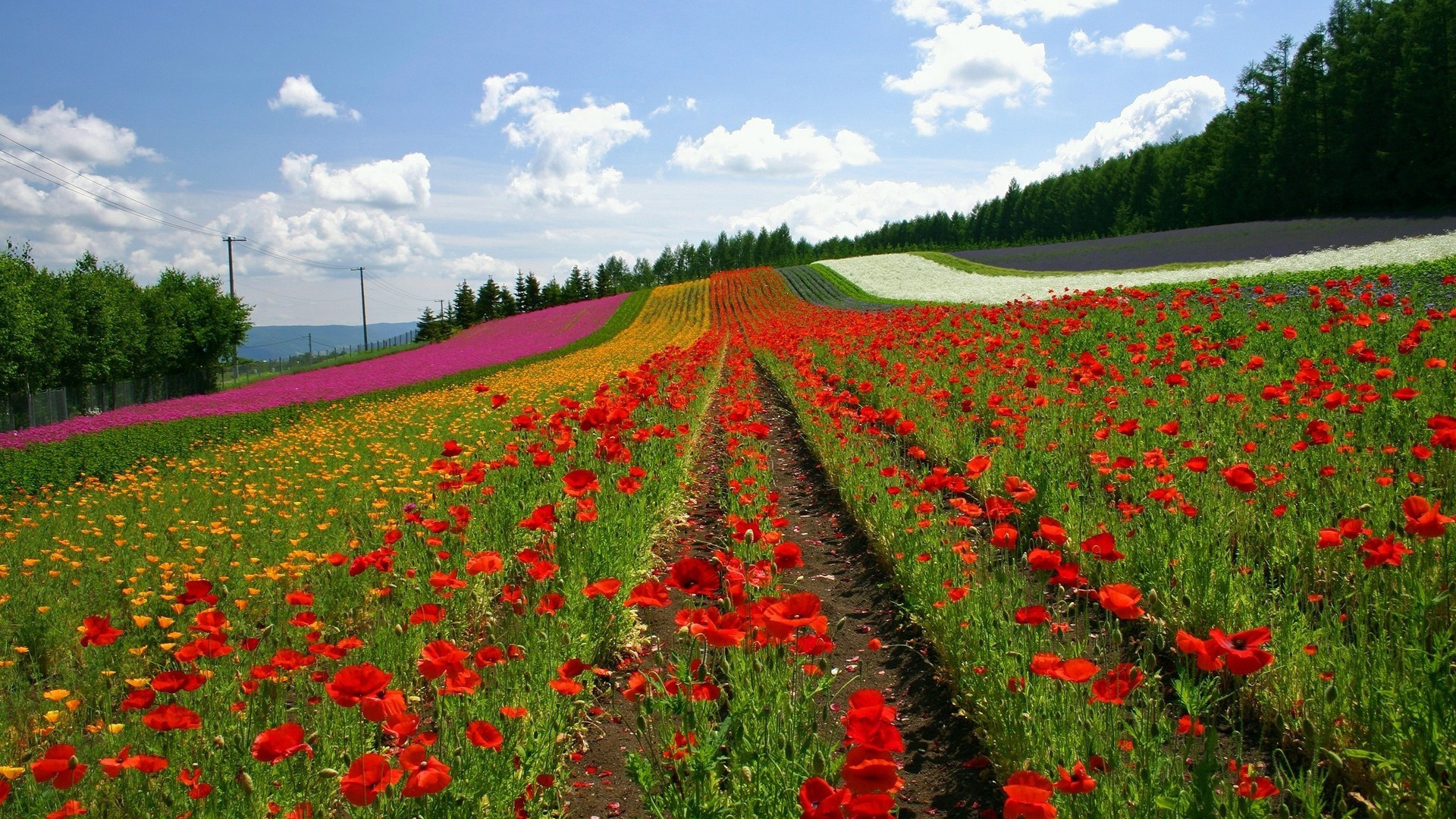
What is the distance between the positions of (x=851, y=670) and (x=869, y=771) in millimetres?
2723

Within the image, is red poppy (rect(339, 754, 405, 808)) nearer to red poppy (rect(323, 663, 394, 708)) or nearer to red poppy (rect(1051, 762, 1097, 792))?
red poppy (rect(323, 663, 394, 708))

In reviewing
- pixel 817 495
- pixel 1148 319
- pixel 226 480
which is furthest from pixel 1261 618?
pixel 226 480

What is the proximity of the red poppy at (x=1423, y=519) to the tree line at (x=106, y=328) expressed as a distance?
32.4m

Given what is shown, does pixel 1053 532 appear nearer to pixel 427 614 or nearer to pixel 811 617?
pixel 811 617

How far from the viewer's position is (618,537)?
4988 millimetres

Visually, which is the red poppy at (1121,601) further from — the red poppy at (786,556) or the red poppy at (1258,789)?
the red poppy at (786,556)

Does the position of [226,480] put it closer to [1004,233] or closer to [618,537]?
[618,537]

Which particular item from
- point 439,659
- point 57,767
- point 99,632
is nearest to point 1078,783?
point 439,659

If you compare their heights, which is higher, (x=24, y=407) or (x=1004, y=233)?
(x=1004, y=233)

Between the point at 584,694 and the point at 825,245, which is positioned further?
the point at 825,245

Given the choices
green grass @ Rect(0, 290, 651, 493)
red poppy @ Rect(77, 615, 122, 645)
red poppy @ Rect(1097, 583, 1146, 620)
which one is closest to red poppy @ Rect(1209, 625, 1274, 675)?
red poppy @ Rect(1097, 583, 1146, 620)

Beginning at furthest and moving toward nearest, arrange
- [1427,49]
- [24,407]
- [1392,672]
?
[1427,49]
[24,407]
[1392,672]

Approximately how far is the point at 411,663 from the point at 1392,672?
397 centimetres

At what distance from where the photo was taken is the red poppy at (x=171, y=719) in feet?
7.07
